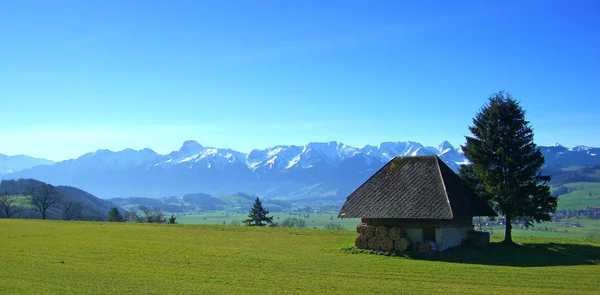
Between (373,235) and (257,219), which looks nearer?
(373,235)

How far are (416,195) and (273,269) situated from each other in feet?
43.2

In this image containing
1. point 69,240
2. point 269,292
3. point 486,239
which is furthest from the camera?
point 69,240

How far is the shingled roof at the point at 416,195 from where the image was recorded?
33812 mm

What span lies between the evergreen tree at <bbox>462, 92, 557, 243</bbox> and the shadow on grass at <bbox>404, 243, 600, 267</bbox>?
2.91m

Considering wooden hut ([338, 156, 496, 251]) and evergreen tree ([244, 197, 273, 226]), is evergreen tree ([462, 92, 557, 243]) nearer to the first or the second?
wooden hut ([338, 156, 496, 251])

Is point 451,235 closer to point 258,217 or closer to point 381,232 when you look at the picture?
point 381,232

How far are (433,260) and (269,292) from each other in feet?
48.1

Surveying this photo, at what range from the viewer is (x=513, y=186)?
3791cm

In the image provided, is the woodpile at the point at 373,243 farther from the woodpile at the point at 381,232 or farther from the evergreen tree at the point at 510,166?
the evergreen tree at the point at 510,166

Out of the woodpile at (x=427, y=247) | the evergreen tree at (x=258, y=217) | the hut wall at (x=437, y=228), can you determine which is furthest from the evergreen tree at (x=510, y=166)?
the evergreen tree at (x=258, y=217)

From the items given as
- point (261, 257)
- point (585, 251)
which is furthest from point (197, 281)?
point (585, 251)

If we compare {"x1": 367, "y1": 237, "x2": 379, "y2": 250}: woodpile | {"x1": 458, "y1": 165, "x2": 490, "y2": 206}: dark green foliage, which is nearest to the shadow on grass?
{"x1": 367, "y1": 237, "x2": 379, "y2": 250}: woodpile

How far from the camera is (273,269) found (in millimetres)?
26719

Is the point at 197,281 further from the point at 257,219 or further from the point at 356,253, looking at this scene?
the point at 257,219
